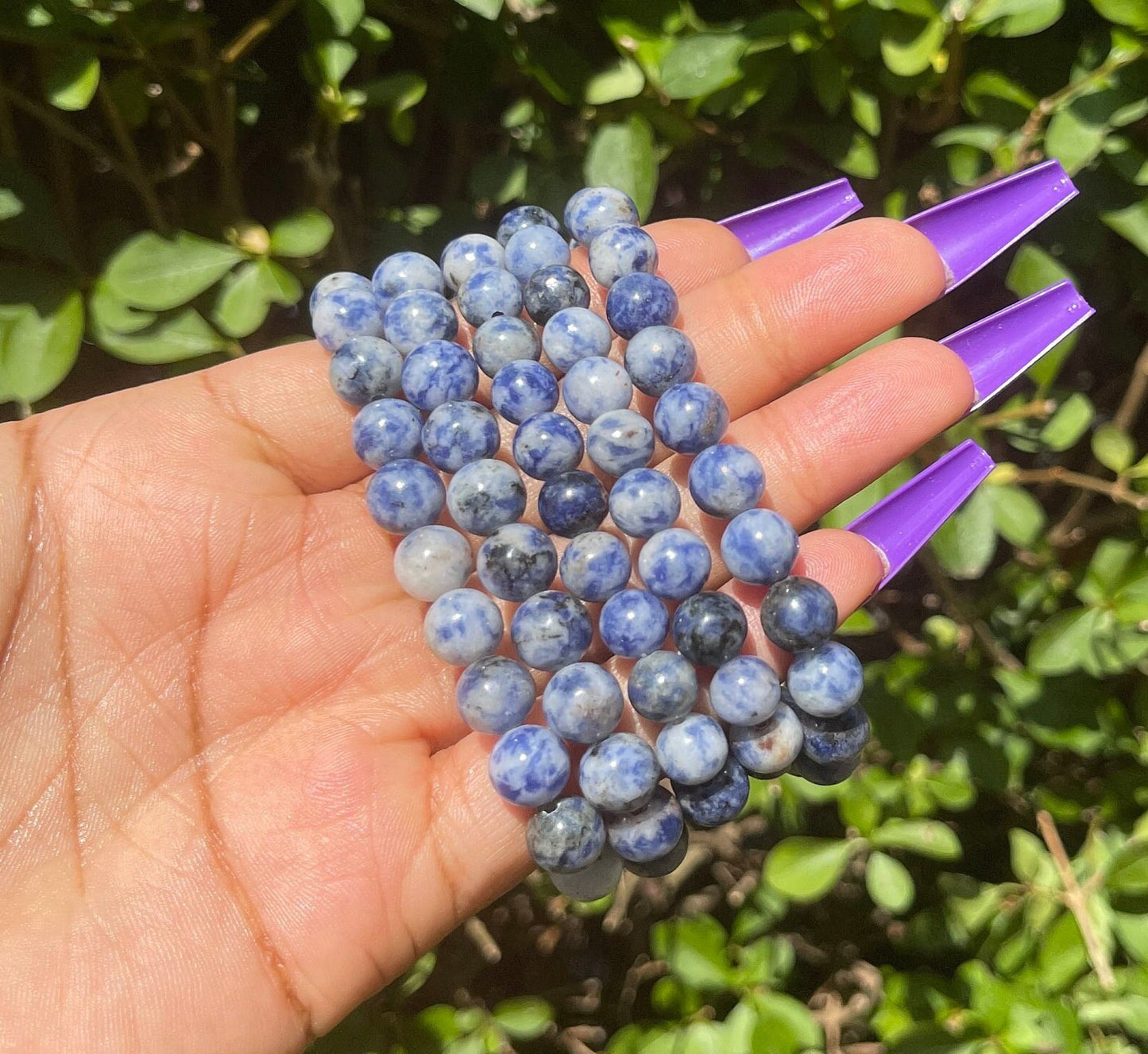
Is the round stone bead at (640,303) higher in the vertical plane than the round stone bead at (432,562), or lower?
higher

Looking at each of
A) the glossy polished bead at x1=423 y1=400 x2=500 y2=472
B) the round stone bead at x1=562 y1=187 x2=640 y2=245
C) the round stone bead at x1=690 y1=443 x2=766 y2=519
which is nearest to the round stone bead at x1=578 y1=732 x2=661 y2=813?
the round stone bead at x1=690 y1=443 x2=766 y2=519

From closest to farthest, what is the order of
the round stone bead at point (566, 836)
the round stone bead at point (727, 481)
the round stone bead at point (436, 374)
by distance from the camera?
the round stone bead at point (566, 836) → the round stone bead at point (727, 481) → the round stone bead at point (436, 374)

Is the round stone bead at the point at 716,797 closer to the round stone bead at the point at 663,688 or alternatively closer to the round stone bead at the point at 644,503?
the round stone bead at the point at 663,688

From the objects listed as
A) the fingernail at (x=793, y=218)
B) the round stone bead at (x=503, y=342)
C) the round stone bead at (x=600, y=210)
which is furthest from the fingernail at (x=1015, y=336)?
the round stone bead at (x=503, y=342)

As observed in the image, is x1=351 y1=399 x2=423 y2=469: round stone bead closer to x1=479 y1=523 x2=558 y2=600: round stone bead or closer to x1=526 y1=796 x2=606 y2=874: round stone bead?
x1=479 y1=523 x2=558 y2=600: round stone bead

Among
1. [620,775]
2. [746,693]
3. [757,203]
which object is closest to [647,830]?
[620,775]

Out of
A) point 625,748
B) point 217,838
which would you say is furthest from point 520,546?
point 217,838

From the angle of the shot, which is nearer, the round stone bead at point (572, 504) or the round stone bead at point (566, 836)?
the round stone bead at point (566, 836)
